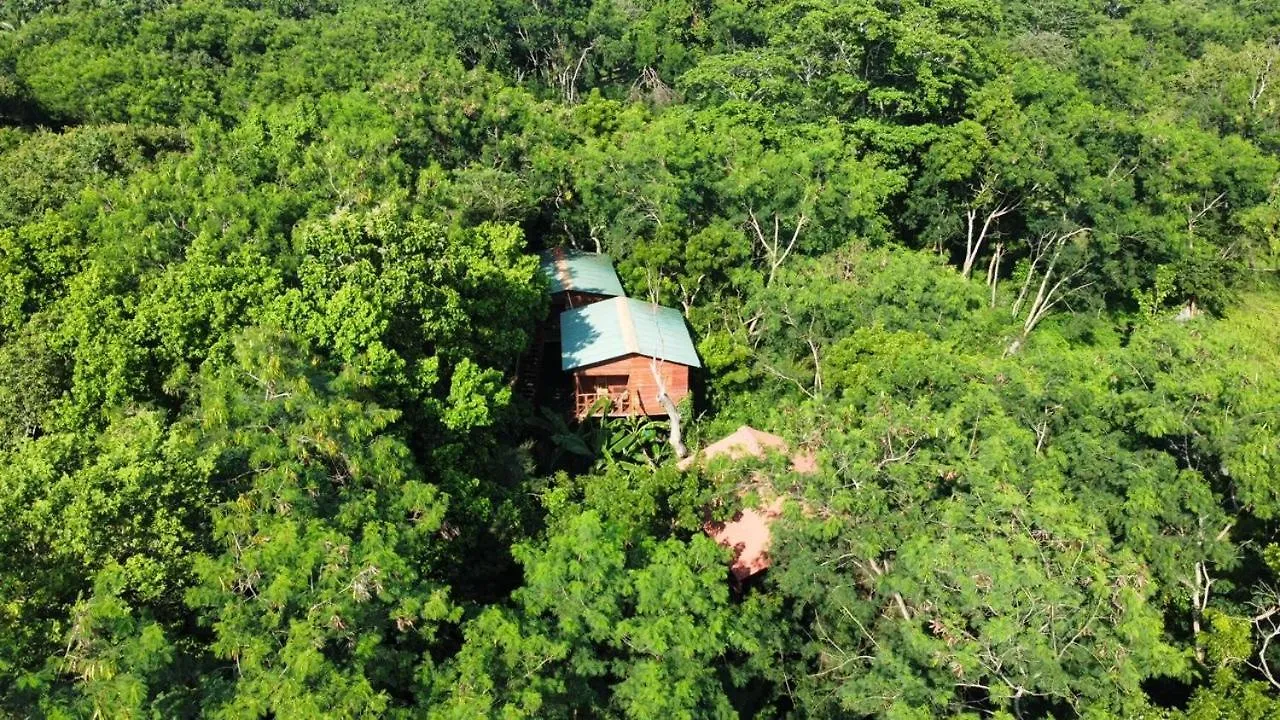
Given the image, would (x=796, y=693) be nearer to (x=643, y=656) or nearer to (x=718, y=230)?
(x=643, y=656)

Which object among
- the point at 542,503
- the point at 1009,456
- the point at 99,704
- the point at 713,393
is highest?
the point at 99,704

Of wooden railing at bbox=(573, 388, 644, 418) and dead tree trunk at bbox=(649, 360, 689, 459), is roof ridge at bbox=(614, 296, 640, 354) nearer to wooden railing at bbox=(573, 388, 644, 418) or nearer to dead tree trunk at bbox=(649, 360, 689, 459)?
dead tree trunk at bbox=(649, 360, 689, 459)

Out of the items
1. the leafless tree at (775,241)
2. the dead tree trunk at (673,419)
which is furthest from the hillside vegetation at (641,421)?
the dead tree trunk at (673,419)

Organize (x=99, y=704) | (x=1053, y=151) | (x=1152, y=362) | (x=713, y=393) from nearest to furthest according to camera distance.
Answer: (x=99, y=704)
(x=1152, y=362)
(x=713, y=393)
(x=1053, y=151)

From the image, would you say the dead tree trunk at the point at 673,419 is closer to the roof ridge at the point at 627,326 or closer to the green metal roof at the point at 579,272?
the roof ridge at the point at 627,326

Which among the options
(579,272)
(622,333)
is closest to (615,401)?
(622,333)

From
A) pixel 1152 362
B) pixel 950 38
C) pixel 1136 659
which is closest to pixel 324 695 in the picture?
pixel 1136 659
